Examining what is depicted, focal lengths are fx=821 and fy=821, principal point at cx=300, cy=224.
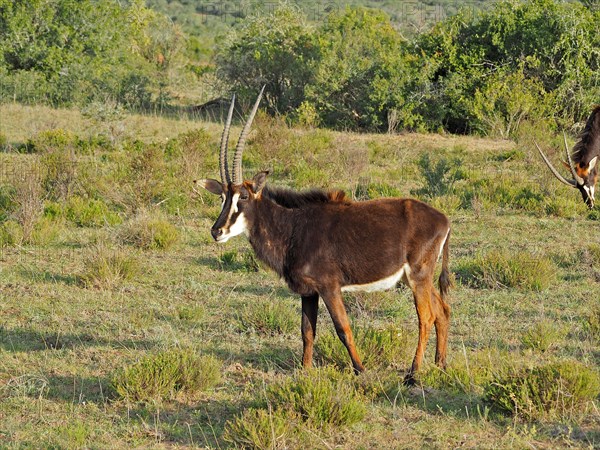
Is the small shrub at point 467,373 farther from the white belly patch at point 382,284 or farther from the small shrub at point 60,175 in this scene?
the small shrub at point 60,175

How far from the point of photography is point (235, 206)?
7.15m

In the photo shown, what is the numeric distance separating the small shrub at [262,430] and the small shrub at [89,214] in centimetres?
761

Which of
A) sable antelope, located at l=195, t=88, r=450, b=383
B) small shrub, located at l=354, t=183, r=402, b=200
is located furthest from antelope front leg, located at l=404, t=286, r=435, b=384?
small shrub, located at l=354, t=183, r=402, b=200

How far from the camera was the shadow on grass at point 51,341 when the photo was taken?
7.97 metres

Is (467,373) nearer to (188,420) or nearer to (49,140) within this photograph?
(188,420)

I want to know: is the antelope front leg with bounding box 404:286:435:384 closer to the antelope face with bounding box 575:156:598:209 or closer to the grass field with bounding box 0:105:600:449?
the grass field with bounding box 0:105:600:449

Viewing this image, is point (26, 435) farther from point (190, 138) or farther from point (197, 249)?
point (190, 138)

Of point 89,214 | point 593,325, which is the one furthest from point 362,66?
point 593,325

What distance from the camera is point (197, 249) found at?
11898mm

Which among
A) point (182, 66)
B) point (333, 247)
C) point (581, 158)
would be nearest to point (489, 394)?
point (333, 247)

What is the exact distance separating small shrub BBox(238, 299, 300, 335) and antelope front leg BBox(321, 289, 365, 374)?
5.21 feet

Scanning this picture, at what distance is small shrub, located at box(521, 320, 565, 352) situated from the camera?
7730 mm

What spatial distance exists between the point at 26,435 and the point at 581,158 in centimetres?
974

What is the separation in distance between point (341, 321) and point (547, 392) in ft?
5.62
